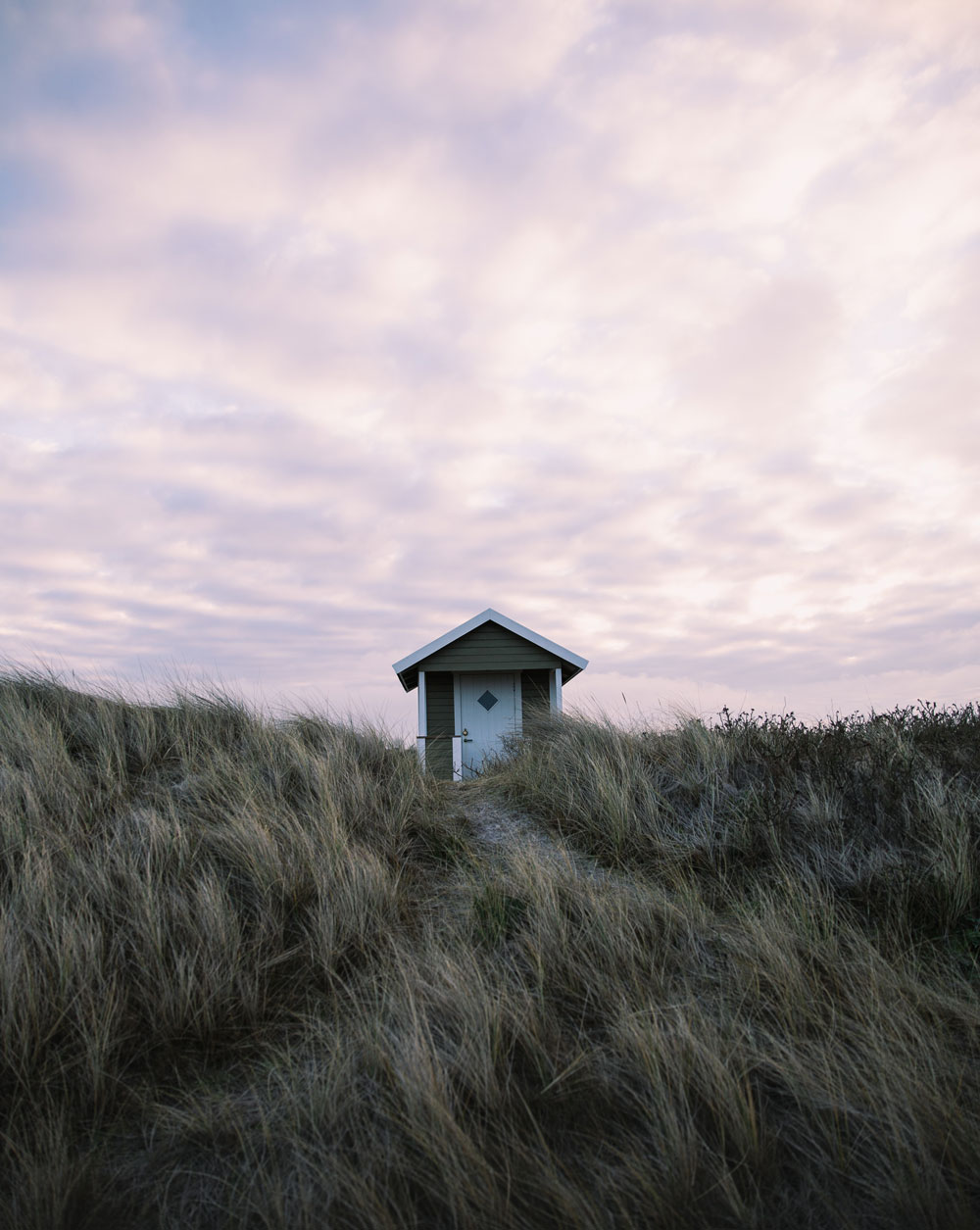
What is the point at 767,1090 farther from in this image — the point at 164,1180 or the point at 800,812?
the point at 800,812

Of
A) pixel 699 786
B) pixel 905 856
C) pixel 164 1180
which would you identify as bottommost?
pixel 164 1180

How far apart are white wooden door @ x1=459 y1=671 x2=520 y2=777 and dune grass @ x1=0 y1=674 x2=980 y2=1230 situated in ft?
27.7

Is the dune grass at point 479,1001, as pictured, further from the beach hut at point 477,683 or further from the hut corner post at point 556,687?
the hut corner post at point 556,687

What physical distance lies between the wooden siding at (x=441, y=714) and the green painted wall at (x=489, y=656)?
531 millimetres

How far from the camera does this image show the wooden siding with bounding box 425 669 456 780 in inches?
628

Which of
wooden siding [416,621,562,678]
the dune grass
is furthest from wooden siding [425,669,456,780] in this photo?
the dune grass

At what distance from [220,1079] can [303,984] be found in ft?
2.59

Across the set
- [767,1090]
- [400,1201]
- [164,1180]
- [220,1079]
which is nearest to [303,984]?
[220,1079]

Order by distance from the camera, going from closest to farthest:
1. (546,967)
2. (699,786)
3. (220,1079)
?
(220,1079) → (546,967) → (699,786)

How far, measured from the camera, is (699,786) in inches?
300

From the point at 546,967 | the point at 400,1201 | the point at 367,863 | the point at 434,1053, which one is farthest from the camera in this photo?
the point at 367,863

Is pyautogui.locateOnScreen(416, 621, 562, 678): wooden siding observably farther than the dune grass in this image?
Yes

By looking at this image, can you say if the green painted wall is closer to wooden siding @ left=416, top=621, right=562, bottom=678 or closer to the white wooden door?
wooden siding @ left=416, top=621, right=562, bottom=678

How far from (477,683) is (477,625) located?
1.63 m
